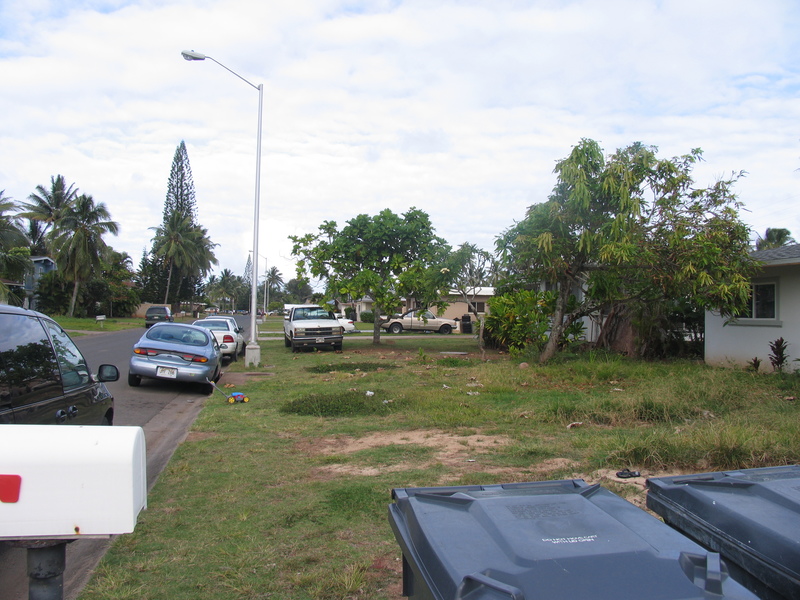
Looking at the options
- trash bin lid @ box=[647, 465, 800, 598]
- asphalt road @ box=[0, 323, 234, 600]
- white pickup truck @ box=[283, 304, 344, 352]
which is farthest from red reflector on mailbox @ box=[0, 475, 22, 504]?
white pickup truck @ box=[283, 304, 344, 352]

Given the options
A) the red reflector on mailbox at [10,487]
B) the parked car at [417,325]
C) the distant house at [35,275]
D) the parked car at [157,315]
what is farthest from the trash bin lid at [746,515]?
the distant house at [35,275]

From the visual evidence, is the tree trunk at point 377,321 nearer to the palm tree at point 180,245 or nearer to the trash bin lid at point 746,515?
the trash bin lid at point 746,515

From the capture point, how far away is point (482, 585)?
198 centimetres

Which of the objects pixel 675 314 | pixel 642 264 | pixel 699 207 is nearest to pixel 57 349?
pixel 642 264

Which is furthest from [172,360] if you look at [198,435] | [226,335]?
[226,335]

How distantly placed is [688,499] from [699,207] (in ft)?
39.8

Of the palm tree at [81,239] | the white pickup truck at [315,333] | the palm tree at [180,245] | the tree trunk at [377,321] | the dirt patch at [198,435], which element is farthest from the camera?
the palm tree at [180,245]

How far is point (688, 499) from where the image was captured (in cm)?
301

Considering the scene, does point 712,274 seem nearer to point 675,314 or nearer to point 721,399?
point 721,399

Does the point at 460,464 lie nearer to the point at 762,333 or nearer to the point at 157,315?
the point at 762,333

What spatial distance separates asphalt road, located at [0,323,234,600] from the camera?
3.97 metres

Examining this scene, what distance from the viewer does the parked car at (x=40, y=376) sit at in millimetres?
3811

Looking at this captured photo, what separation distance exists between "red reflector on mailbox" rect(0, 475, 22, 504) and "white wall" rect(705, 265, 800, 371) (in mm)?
14674

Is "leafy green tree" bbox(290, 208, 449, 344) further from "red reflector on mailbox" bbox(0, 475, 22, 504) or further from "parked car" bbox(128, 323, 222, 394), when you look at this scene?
"red reflector on mailbox" bbox(0, 475, 22, 504)
